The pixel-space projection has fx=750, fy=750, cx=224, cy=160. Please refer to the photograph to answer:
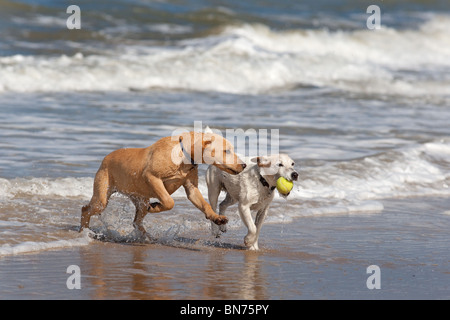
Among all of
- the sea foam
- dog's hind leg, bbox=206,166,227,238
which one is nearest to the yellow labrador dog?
dog's hind leg, bbox=206,166,227,238

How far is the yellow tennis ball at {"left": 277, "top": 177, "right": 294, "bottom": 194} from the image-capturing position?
22.3 ft

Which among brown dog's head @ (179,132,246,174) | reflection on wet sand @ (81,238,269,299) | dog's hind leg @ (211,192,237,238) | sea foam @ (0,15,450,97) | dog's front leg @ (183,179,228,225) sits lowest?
reflection on wet sand @ (81,238,269,299)

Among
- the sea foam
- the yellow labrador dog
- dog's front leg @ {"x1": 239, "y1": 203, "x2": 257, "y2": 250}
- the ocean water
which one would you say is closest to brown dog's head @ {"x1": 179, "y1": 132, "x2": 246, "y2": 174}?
the yellow labrador dog

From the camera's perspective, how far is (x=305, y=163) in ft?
36.4

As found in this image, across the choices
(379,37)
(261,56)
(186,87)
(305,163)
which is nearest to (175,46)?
(261,56)

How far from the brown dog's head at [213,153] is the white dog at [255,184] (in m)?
0.39

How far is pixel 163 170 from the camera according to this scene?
680 cm

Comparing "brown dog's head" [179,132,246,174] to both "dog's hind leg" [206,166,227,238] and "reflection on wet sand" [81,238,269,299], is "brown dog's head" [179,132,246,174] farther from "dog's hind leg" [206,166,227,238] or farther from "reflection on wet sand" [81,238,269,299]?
"reflection on wet sand" [81,238,269,299]

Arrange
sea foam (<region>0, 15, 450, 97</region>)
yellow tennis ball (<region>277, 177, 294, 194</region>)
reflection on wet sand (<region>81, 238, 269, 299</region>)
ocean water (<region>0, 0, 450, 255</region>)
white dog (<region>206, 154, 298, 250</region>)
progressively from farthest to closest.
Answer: sea foam (<region>0, 15, 450, 97</region>) < ocean water (<region>0, 0, 450, 255</region>) < white dog (<region>206, 154, 298, 250</region>) < yellow tennis ball (<region>277, 177, 294, 194</region>) < reflection on wet sand (<region>81, 238, 269, 299</region>)

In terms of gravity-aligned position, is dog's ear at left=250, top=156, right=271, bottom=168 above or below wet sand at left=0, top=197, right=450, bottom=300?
above

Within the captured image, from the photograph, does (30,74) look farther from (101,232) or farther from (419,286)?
(419,286)

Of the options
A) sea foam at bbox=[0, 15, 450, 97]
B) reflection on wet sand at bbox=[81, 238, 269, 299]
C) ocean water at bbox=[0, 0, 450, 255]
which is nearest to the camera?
reflection on wet sand at bbox=[81, 238, 269, 299]

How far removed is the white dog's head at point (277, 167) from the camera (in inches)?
272

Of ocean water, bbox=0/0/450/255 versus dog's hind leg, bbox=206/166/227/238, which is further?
ocean water, bbox=0/0/450/255
